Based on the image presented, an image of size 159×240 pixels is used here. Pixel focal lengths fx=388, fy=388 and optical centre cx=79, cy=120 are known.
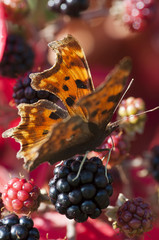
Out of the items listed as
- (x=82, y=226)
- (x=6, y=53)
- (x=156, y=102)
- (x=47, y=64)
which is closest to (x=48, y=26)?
(x=47, y=64)

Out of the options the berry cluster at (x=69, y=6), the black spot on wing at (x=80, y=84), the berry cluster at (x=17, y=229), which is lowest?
the berry cluster at (x=17, y=229)

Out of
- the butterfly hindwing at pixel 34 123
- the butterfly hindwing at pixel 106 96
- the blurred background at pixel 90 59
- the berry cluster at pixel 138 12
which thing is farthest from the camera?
the berry cluster at pixel 138 12

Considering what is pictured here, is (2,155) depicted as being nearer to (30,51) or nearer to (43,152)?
(30,51)

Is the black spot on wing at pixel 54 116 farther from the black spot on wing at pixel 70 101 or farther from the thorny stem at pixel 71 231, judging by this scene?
the thorny stem at pixel 71 231

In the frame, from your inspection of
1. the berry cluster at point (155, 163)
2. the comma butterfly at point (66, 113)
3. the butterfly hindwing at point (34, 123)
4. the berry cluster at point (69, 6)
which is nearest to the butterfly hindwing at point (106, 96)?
the comma butterfly at point (66, 113)

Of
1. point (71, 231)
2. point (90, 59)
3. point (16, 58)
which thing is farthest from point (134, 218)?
point (90, 59)

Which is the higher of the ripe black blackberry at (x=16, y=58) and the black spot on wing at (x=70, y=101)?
the ripe black blackberry at (x=16, y=58)

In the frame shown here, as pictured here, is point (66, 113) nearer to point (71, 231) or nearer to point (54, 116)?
point (54, 116)
